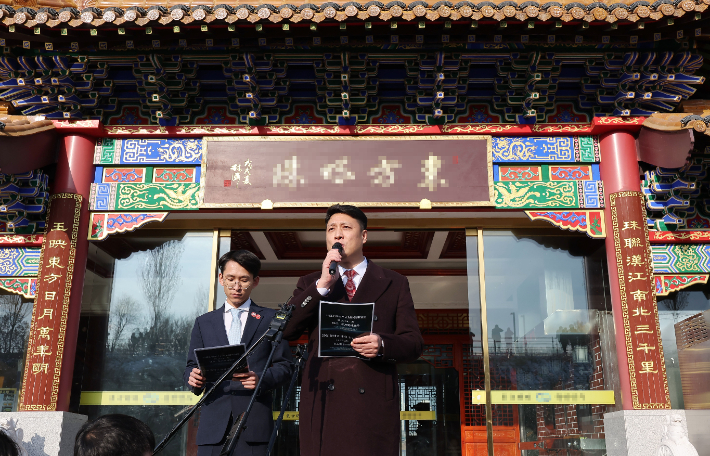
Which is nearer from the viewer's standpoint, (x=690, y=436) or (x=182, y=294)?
(x=690, y=436)

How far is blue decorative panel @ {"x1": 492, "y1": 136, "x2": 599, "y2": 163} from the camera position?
17.5 ft

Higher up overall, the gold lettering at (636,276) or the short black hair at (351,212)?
the gold lettering at (636,276)

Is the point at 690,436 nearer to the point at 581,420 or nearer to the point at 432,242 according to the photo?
the point at 581,420

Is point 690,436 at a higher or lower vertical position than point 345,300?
lower

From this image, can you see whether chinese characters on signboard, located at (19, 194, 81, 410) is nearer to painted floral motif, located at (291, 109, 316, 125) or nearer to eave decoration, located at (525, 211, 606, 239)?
painted floral motif, located at (291, 109, 316, 125)

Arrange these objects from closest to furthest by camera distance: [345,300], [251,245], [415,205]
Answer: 1. [345,300]
2. [415,205]
3. [251,245]

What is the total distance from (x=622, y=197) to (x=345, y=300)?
3.20m

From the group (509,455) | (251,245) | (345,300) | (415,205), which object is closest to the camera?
(345,300)

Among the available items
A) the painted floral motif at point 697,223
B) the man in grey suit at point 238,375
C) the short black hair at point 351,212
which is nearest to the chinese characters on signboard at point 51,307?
the man in grey suit at point 238,375

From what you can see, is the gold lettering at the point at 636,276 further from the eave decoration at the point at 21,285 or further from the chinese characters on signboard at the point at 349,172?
the eave decoration at the point at 21,285

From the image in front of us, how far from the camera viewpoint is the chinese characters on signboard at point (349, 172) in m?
5.25

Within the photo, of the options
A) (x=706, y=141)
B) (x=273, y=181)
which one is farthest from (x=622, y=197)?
(x=273, y=181)

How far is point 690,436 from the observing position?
500 centimetres

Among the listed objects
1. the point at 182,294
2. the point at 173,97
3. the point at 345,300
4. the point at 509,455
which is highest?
the point at 173,97
